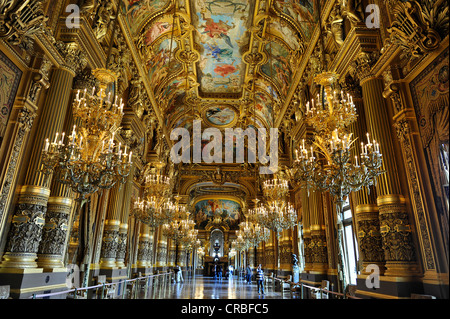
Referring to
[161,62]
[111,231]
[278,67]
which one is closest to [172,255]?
[111,231]

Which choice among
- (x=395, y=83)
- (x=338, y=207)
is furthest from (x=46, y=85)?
(x=395, y=83)

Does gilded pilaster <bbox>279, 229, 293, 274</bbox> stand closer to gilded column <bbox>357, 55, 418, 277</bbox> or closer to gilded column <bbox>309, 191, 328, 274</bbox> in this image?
gilded column <bbox>309, 191, 328, 274</bbox>

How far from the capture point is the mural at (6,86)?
17.0 ft

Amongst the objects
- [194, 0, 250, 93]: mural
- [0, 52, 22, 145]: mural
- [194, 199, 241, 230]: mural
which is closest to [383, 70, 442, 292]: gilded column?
[0, 52, 22, 145]: mural

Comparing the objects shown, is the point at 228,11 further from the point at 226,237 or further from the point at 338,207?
the point at 226,237

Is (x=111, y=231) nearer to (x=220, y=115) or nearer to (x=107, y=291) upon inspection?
(x=107, y=291)

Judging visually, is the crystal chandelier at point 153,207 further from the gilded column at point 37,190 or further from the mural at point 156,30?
the mural at point 156,30

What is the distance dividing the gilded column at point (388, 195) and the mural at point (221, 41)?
23.9 ft

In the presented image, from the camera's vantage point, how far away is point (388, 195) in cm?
572

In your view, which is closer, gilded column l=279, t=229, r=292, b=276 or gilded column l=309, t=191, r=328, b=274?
gilded column l=309, t=191, r=328, b=274

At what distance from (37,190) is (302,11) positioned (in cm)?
1041

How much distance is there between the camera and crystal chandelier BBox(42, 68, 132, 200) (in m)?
4.82

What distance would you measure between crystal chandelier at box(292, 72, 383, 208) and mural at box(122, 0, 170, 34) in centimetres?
791

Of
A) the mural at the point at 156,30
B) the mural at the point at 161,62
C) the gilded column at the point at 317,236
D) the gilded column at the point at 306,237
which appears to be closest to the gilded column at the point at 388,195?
the gilded column at the point at 317,236
